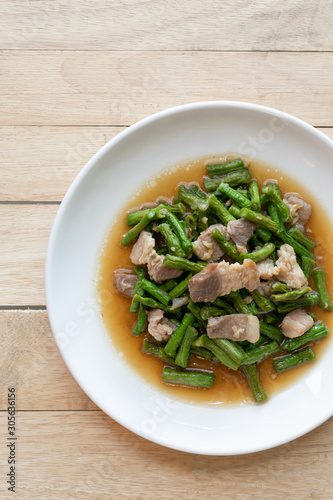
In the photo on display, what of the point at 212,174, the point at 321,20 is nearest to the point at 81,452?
the point at 212,174

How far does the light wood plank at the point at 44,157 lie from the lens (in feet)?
9.41

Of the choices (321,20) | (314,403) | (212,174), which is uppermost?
(321,20)

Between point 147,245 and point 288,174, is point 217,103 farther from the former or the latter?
point 147,245

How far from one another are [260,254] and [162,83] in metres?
1.37

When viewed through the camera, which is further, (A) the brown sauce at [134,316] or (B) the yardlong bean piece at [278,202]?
(A) the brown sauce at [134,316]

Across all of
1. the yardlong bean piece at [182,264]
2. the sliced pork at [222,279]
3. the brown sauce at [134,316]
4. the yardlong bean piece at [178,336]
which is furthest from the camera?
the brown sauce at [134,316]

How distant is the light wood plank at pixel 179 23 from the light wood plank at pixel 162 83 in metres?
0.08

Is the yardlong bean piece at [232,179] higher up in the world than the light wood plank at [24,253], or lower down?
higher up

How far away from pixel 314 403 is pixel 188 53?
2.55 metres

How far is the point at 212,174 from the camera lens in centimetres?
282

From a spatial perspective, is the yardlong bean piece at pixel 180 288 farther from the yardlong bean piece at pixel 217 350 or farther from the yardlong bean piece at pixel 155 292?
the yardlong bean piece at pixel 217 350

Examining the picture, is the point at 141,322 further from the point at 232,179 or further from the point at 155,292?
the point at 232,179

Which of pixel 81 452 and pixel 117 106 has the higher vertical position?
pixel 117 106

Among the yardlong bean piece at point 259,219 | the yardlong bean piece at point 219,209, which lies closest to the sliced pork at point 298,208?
the yardlong bean piece at point 259,219
